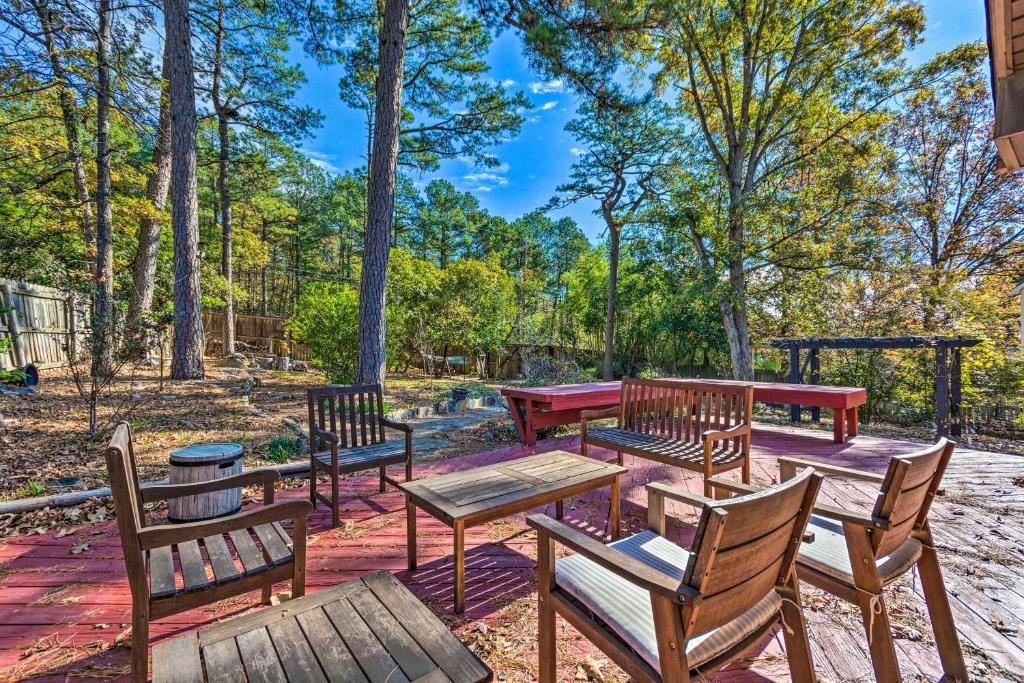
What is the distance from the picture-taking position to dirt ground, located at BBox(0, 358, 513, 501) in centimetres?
329

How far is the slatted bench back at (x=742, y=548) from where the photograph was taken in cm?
95

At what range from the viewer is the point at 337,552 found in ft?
7.69

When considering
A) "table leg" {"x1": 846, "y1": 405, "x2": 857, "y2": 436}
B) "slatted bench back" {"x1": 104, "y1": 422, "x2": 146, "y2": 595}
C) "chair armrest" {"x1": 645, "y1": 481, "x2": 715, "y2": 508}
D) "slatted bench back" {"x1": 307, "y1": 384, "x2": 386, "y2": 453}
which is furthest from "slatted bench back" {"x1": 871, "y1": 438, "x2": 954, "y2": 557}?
"table leg" {"x1": 846, "y1": 405, "x2": 857, "y2": 436}

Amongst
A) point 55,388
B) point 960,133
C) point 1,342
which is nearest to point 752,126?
point 960,133

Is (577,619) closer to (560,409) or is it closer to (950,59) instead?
(560,409)

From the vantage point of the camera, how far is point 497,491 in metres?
2.10

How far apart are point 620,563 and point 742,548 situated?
11.9 inches

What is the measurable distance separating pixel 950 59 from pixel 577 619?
42.3 ft

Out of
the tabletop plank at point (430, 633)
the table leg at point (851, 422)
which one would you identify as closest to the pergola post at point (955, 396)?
the table leg at point (851, 422)

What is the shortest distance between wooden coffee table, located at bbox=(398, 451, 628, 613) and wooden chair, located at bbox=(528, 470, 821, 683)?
0.53 meters

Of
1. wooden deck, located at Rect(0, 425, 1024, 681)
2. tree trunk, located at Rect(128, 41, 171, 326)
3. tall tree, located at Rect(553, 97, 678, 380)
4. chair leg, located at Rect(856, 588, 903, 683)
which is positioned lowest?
wooden deck, located at Rect(0, 425, 1024, 681)

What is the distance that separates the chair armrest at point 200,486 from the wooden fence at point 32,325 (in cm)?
609

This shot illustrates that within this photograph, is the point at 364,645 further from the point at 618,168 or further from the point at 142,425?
the point at 618,168

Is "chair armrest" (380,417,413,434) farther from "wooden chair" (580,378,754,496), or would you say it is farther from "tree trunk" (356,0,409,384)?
"tree trunk" (356,0,409,384)
